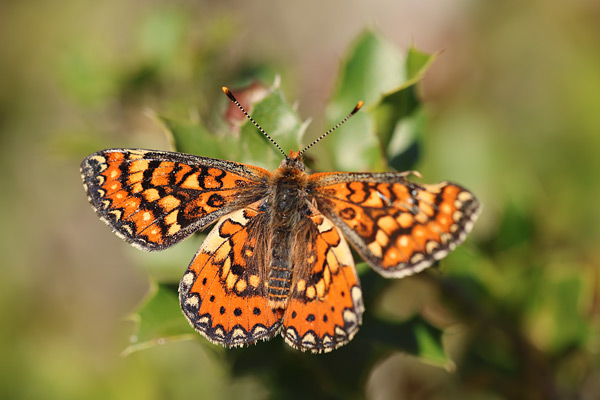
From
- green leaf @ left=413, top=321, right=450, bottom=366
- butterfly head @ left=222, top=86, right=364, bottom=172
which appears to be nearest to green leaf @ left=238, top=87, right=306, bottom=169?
butterfly head @ left=222, top=86, right=364, bottom=172

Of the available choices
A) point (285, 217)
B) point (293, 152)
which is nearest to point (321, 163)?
point (285, 217)

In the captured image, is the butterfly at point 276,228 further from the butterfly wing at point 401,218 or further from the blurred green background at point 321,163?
the blurred green background at point 321,163

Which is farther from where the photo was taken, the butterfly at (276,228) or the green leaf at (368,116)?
the green leaf at (368,116)

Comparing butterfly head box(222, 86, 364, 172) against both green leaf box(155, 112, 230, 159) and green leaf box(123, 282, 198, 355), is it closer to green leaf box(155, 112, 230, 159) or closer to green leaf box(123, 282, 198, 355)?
green leaf box(155, 112, 230, 159)

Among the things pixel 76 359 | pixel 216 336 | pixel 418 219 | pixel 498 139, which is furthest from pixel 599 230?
pixel 76 359

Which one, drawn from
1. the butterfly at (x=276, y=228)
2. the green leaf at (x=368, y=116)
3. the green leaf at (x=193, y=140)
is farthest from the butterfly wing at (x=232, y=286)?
the green leaf at (x=368, y=116)
